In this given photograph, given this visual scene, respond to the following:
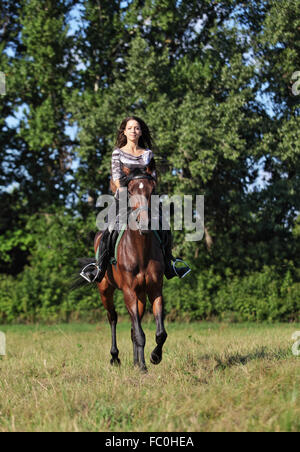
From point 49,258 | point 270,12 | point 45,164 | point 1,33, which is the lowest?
point 49,258

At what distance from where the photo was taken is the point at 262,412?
4.45 m

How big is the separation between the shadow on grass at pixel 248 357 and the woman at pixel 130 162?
147cm

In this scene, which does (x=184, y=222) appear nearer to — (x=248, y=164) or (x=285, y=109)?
(x=248, y=164)

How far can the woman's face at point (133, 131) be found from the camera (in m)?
7.87

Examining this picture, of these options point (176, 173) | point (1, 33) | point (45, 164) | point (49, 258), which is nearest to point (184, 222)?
point (176, 173)

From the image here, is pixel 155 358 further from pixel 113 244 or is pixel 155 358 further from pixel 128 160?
pixel 128 160

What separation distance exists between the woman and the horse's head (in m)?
0.24

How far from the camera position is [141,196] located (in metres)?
6.57

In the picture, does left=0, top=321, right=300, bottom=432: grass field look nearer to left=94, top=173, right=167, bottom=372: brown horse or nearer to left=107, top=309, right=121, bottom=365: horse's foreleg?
left=94, top=173, right=167, bottom=372: brown horse

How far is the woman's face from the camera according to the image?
7874mm

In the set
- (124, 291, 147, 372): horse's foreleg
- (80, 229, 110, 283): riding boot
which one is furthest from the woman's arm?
(124, 291, 147, 372): horse's foreleg

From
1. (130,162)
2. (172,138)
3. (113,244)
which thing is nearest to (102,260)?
(113,244)

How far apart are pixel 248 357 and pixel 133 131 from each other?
405 centimetres
